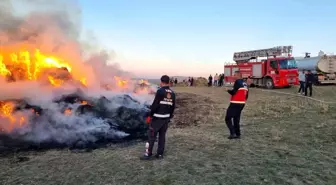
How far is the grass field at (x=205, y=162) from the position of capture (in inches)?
215

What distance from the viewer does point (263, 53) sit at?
2892cm

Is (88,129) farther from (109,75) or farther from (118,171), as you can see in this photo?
(109,75)

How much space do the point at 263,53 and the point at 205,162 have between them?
24931 millimetres

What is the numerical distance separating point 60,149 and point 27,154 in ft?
2.73

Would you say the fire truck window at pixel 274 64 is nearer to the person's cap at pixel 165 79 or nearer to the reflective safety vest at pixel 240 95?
the reflective safety vest at pixel 240 95

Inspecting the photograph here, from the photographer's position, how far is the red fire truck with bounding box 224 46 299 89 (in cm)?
2545

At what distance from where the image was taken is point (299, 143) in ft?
26.6

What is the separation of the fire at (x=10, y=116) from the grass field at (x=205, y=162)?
2.45 metres

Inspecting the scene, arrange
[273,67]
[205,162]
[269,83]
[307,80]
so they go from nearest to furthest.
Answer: [205,162] < [307,80] < [273,67] < [269,83]

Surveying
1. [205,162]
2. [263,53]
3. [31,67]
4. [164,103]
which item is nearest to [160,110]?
[164,103]

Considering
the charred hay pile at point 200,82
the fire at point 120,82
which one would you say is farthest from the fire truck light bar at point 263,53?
the fire at point 120,82

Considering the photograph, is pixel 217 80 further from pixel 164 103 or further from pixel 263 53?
pixel 164 103

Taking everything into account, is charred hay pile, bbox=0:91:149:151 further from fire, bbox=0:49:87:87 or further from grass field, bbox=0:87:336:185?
fire, bbox=0:49:87:87

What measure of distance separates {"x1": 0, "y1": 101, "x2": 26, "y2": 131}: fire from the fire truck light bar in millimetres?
24343
